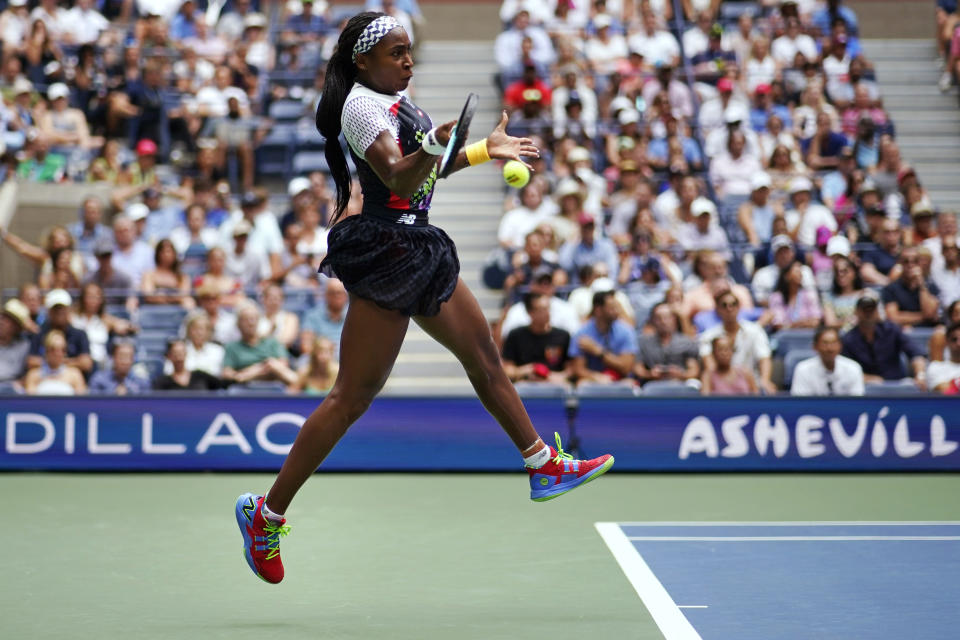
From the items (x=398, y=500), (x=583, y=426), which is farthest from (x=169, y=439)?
(x=583, y=426)

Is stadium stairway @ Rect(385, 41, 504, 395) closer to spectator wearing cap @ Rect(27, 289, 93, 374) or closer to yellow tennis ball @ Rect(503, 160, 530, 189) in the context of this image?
spectator wearing cap @ Rect(27, 289, 93, 374)

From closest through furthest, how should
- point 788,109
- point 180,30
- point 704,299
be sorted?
1. point 704,299
2. point 788,109
3. point 180,30

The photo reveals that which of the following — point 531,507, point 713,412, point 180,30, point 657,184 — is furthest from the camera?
point 180,30

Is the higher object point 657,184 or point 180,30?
point 180,30

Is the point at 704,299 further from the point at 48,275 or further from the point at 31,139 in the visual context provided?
the point at 31,139

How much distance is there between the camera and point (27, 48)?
570 inches

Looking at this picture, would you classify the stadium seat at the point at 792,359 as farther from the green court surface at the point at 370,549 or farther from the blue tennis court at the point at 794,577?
the blue tennis court at the point at 794,577

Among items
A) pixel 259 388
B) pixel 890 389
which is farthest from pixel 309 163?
pixel 890 389

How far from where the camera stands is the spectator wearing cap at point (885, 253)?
1165 cm

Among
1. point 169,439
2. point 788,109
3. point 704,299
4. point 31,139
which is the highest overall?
point 788,109

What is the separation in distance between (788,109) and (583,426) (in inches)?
251

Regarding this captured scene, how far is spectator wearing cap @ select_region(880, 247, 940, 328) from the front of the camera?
425 inches

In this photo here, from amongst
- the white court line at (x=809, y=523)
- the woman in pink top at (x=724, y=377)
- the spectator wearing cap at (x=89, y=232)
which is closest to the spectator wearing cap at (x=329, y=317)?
the spectator wearing cap at (x=89, y=232)

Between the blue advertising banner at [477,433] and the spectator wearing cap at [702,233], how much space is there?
330 centimetres
